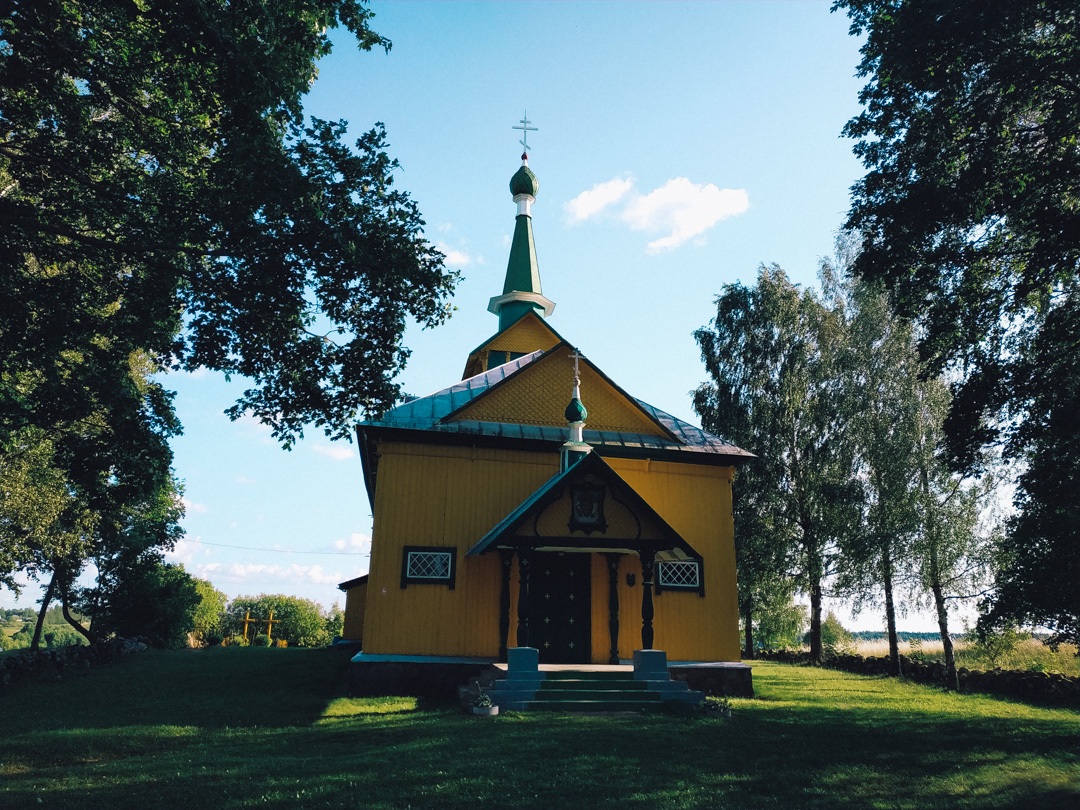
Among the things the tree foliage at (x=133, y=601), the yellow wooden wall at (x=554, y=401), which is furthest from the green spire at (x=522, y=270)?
the tree foliage at (x=133, y=601)

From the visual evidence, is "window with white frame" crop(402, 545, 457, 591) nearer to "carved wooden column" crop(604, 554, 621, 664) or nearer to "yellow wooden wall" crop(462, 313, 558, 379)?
"carved wooden column" crop(604, 554, 621, 664)

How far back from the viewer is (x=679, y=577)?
14.9 meters

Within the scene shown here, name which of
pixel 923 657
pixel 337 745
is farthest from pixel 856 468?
pixel 337 745

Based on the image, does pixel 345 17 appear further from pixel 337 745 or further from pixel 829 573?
pixel 829 573

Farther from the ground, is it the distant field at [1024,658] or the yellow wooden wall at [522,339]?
the yellow wooden wall at [522,339]

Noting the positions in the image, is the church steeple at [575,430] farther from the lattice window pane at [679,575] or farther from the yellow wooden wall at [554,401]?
the lattice window pane at [679,575]

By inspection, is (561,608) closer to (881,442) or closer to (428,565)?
(428,565)

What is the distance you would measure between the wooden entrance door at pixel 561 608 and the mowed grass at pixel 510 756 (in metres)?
3.36

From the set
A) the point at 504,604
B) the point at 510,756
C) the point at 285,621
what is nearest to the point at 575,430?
the point at 504,604

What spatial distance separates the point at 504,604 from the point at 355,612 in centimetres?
1450

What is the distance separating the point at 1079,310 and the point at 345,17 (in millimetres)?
11957

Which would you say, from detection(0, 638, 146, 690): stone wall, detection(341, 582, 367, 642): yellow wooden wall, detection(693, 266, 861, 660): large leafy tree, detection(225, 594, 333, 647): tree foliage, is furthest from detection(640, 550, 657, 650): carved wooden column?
detection(225, 594, 333, 647): tree foliage

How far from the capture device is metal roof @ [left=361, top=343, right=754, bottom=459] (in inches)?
568

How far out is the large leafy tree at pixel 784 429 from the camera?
23406mm
